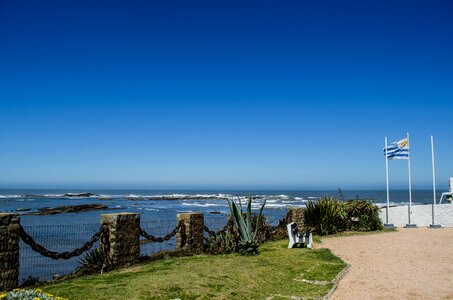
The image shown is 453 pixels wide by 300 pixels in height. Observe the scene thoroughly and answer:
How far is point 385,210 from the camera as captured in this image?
64.6 feet

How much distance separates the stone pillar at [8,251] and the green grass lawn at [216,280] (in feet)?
2.39

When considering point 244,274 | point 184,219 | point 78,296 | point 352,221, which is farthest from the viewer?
point 352,221

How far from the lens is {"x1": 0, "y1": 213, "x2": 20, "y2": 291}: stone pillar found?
7340 mm

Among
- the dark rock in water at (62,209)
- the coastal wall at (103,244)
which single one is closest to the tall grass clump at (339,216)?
the coastal wall at (103,244)

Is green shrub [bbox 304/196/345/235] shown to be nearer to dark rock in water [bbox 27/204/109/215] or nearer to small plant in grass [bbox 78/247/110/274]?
small plant in grass [bbox 78/247/110/274]

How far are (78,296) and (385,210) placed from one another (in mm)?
16338

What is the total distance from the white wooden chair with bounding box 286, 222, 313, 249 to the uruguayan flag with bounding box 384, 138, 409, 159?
29.2 ft

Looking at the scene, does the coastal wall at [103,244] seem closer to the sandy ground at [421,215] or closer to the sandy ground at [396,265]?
the sandy ground at [396,265]

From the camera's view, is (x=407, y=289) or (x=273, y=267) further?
(x=273, y=267)

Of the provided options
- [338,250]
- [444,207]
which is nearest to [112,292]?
[338,250]

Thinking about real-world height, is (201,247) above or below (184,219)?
below

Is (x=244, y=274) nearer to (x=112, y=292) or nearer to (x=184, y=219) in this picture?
(x=112, y=292)

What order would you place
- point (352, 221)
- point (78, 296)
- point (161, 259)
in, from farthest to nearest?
point (352, 221), point (161, 259), point (78, 296)

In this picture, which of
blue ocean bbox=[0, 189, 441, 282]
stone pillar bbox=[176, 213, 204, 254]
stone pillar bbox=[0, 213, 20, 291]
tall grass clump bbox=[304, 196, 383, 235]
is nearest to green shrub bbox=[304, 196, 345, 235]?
tall grass clump bbox=[304, 196, 383, 235]
